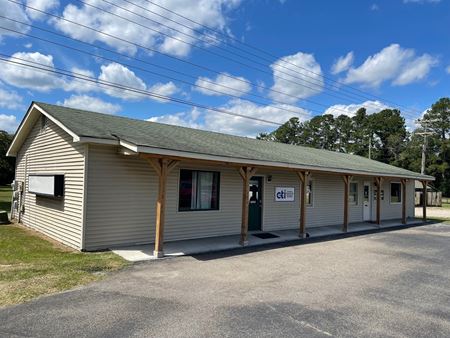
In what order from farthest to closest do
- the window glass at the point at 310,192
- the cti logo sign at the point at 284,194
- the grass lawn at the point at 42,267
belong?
the window glass at the point at 310,192, the cti logo sign at the point at 284,194, the grass lawn at the point at 42,267

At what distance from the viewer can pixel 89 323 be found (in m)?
4.16

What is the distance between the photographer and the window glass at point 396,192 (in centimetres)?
1841

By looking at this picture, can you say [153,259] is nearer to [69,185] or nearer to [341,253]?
[69,185]

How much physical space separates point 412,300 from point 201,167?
626 centimetres

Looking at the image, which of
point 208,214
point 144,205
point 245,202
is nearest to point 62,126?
point 144,205

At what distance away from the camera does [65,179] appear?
9.11m

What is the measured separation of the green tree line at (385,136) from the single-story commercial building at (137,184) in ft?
115

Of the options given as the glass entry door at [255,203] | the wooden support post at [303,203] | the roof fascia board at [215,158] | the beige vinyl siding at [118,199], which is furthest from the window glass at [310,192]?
the beige vinyl siding at [118,199]

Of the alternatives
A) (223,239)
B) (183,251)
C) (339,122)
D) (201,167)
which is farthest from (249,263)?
(339,122)

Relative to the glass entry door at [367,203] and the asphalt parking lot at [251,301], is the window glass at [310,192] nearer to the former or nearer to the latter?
the glass entry door at [367,203]

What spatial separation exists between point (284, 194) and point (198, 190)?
3.70 m

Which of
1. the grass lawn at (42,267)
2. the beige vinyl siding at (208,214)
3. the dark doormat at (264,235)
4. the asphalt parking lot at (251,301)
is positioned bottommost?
the asphalt parking lot at (251,301)

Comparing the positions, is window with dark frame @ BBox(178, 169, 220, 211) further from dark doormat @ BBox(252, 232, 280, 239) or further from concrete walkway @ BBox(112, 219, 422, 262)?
dark doormat @ BBox(252, 232, 280, 239)

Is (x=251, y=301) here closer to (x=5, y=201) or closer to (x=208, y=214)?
(x=208, y=214)
